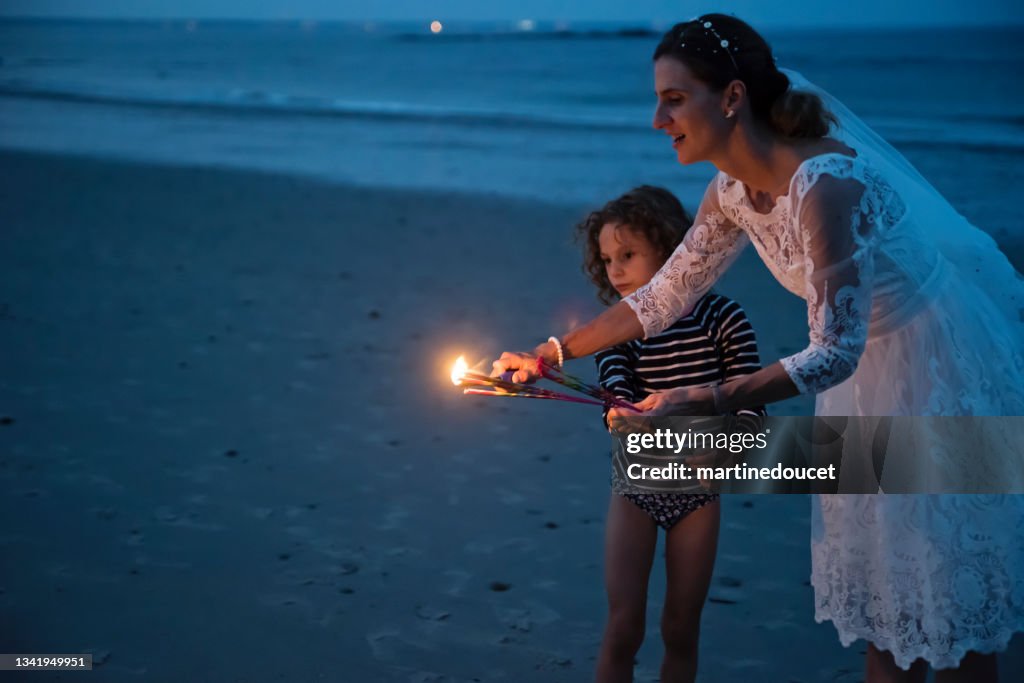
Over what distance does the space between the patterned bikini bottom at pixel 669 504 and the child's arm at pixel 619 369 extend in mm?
254

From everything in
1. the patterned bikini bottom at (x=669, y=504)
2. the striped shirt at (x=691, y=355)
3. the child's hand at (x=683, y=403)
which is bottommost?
Result: the patterned bikini bottom at (x=669, y=504)

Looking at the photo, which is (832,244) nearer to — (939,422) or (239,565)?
(939,422)

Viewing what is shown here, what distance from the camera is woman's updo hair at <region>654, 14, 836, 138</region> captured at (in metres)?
2.64

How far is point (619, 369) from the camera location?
3342 mm

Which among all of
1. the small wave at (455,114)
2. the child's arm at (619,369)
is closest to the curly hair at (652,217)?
the child's arm at (619,369)

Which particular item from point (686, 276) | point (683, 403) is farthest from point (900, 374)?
point (686, 276)

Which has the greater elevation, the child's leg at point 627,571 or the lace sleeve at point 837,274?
the lace sleeve at point 837,274

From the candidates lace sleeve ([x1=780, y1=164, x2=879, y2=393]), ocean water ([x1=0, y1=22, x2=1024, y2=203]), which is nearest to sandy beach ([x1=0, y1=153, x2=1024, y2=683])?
lace sleeve ([x1=780, y1=164, x2=879, y2=393])

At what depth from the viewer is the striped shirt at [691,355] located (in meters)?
3.28

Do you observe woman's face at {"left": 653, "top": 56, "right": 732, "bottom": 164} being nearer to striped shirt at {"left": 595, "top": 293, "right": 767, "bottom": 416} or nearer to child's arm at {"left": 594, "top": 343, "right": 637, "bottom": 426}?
striped shirt at {"left": 595, "top": 293, "right": 767, "bottom": 416}

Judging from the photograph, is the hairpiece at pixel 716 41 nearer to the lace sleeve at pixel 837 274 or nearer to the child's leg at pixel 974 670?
the lace sleeve at pixel 837 274

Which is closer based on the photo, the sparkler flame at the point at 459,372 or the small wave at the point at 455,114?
the sparkler flame at the point at 459,372

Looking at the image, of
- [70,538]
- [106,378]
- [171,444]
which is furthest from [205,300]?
[70,538]

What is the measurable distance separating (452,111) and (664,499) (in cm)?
2382
